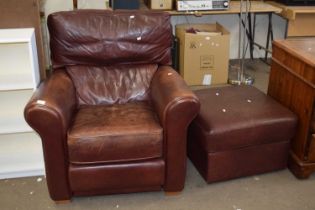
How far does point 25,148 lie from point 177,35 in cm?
195

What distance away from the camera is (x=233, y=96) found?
8.24 feet

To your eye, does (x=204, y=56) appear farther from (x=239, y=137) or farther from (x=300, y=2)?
(x=239, y=137)

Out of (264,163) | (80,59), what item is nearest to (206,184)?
(264,163)

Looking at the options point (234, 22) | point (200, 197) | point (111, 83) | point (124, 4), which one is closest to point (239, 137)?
point (200, 197)

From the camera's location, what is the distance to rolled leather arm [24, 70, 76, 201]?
1.86 metres

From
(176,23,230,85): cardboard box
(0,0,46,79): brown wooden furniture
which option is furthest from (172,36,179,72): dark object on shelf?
(0,0,46,79): brown wooden furniture

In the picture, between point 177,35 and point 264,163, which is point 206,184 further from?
A: point 177,35

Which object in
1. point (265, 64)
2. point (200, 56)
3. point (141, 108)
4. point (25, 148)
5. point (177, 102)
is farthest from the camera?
point (265, 64)

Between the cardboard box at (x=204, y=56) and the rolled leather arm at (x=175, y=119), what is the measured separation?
4.71ft

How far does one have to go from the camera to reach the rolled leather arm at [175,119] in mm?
1962

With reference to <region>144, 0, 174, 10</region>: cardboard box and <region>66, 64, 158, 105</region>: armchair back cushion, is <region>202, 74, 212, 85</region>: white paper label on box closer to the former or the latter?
<region>144, 0, 174, 10</region>: cardboard box

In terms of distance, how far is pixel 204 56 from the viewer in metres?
3.63

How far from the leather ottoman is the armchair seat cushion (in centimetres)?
33

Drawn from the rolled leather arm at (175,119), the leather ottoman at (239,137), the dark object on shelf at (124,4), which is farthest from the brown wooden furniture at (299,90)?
the dark object on shelf at (124,4)
